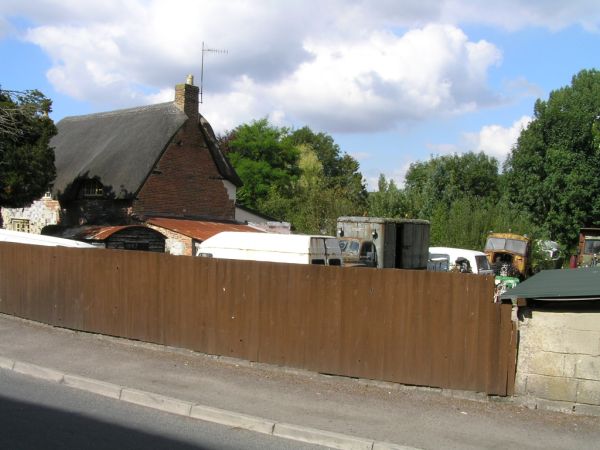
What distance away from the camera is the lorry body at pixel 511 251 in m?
30.6

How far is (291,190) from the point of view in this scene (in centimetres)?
5931

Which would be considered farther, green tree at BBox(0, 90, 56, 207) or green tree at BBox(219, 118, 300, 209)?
green tree at BBox(219, 118, 300, 209)

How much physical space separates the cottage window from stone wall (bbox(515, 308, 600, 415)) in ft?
97.5

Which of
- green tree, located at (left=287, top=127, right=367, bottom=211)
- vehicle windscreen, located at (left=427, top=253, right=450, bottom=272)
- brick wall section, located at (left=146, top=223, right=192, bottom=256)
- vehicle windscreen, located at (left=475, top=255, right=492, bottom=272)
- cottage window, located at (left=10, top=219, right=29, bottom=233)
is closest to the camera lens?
vehicle windscreen, located at (left=427, top=253, right=450, bottom=272)

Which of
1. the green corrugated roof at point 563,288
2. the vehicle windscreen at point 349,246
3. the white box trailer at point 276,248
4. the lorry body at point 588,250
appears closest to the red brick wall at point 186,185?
the vehicle windscreen at point 349,246

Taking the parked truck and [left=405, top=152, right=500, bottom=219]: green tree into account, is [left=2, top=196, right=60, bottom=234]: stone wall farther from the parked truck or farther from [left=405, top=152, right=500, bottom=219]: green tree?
[left=405, top=152, right=500, bottom=219]: green tree

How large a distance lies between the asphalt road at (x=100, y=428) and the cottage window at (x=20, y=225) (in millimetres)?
Result: 26335

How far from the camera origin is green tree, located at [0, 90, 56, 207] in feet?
72.5

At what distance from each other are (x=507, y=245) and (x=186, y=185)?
1602 cm

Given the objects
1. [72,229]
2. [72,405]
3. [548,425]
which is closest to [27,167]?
[72,229]

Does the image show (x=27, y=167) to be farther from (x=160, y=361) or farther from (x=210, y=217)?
(x=160, y=361)

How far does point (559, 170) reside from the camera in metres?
46.1

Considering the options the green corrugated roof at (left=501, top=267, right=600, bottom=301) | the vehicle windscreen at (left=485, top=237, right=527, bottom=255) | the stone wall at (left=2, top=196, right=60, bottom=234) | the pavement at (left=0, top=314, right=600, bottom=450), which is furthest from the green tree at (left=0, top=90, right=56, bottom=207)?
the vehicle windscreen at (left=485, top=237, right=527, bottom=255)

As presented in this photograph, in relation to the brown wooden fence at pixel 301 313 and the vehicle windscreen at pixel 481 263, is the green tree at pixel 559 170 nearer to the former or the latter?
the vehicle windscreen at pixel 481 263
